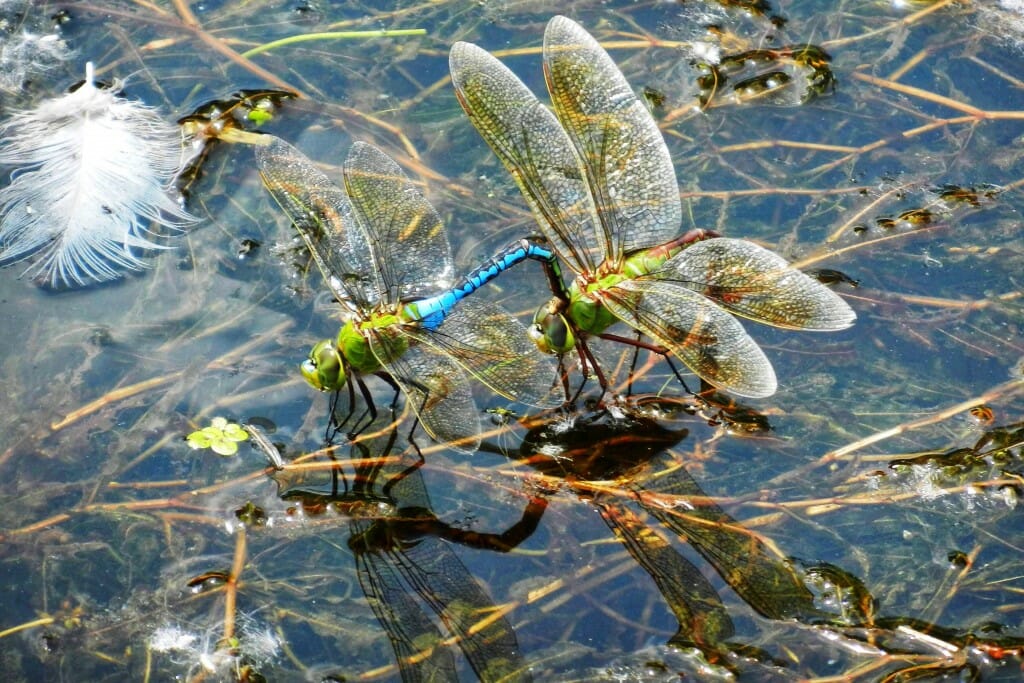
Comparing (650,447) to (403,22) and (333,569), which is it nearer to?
(333,569)

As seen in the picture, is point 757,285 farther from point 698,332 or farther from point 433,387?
point 433,387

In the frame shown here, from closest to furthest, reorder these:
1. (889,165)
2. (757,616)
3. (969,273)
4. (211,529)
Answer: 1. (757,616)
2. (211,529)
3. (969,273)
4. (889,165)

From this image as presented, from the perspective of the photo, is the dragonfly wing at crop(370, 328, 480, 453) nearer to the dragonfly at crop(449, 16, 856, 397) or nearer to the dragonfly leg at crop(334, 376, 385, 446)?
the dragonfly leg at crop(334, 376, 385, 446)

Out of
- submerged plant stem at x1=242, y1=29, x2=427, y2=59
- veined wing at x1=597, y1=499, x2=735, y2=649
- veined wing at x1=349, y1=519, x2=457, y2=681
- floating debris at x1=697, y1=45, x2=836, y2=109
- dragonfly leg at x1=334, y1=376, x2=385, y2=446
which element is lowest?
veined wing at x1=349, y1=519, x2=457, y2=681

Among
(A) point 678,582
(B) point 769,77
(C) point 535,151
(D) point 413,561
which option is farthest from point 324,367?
(B) point 769,77

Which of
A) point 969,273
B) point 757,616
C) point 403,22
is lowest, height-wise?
point 757,616

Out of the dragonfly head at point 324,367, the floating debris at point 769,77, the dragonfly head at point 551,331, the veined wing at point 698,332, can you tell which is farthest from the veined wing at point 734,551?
the floating debris at point 769,77

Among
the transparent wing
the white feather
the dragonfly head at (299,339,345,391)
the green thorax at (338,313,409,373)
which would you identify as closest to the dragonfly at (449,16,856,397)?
the green thorax at (338,313,409,373)

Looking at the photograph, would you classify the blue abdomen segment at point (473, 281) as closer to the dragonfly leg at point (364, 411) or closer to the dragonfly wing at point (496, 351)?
the dragonfly wing at point (496, 351)

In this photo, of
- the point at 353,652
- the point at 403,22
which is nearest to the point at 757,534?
the point at 353,652
